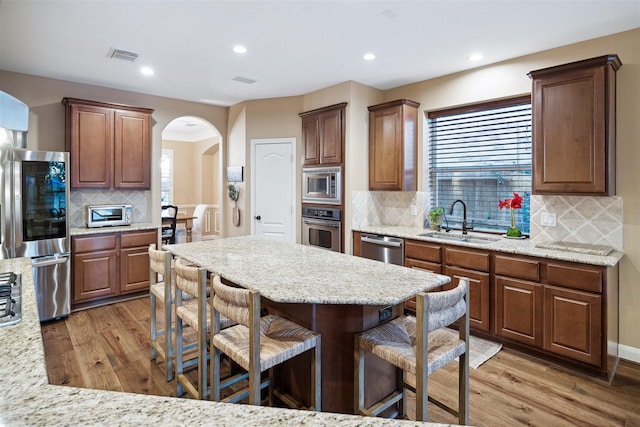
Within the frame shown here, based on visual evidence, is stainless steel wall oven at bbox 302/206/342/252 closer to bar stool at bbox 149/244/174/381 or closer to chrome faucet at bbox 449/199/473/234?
chrome faucet at bbox 449/199/473/234

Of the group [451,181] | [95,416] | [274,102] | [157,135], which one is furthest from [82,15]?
[451,181]

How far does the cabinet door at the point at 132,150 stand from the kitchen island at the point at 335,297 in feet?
9.68

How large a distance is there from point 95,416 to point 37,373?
1.19 feet

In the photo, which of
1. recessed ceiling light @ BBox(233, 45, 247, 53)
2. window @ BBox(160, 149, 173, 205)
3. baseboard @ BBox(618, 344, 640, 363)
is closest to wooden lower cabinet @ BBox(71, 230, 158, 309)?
recessed ceiling light @ BBox(233, 45, 247, 53)

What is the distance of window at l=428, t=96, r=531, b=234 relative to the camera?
378 cm

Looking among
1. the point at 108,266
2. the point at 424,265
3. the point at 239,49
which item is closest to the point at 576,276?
the point at 424,265

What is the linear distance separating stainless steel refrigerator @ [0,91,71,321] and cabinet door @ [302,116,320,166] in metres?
2.77

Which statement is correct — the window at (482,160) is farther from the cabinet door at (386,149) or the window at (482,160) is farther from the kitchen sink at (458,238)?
the cabinet door at (386,149)

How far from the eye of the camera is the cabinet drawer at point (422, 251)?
3660mm

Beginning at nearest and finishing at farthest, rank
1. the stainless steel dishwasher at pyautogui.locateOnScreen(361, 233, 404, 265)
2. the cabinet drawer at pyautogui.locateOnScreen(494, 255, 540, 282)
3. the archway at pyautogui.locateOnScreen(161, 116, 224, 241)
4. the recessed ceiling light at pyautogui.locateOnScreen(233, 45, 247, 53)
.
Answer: the cabinet drawer at pyautogui.locateOnScreen(494, 255, 540, 282), the recessed ceiling light at pyautogui.locateOnScreen(233, 45, 247, 53), the stainless steel dishwasher at pyautogui.locateOnScreen(361, 233, 404, 265), the archway at pyautogui.locateOnScreen(161, 116, 224, 241)

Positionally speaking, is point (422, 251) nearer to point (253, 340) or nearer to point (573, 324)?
point (573, 324)

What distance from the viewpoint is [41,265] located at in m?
3.74

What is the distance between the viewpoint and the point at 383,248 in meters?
4.12

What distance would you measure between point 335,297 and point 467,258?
2165 millimetres
